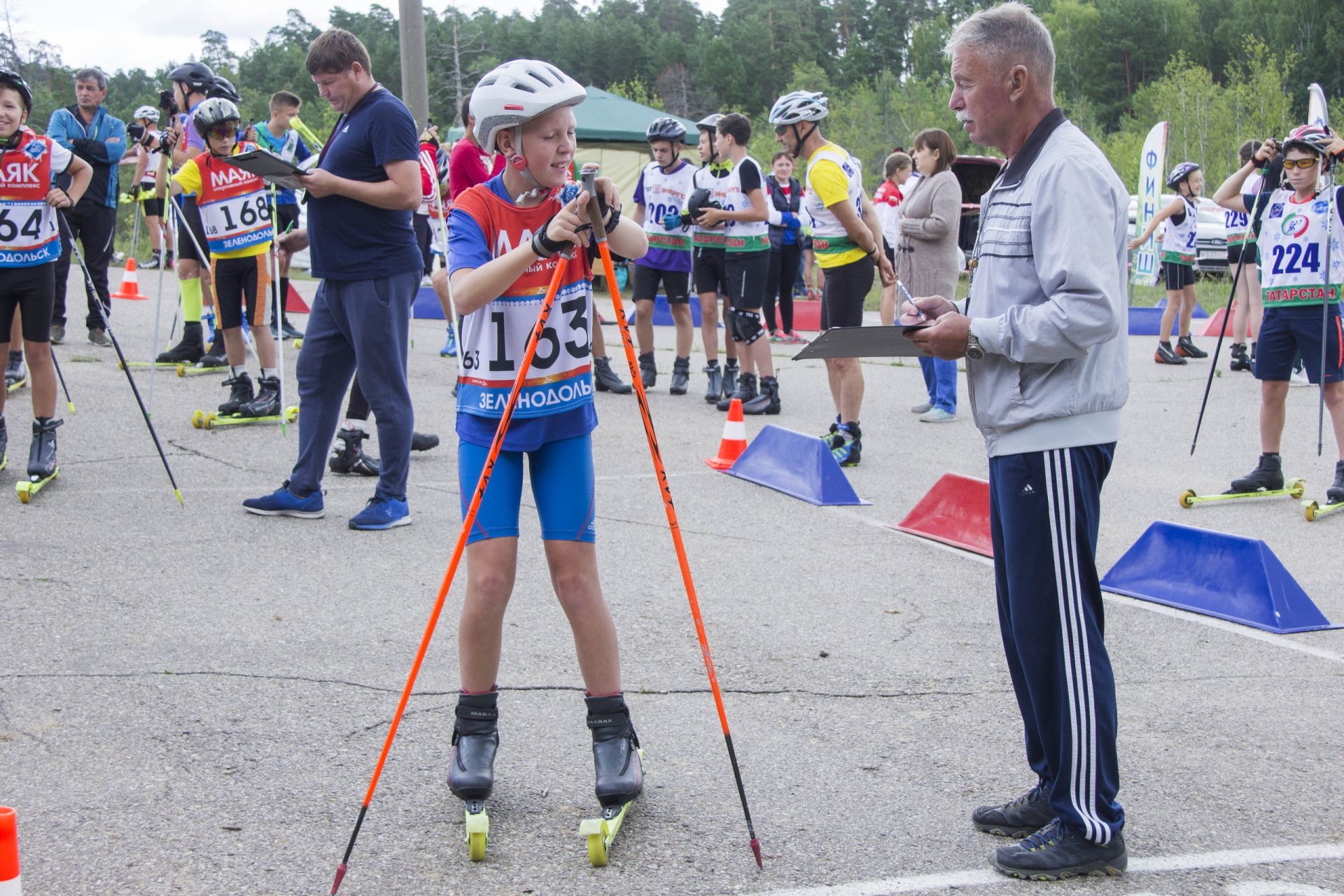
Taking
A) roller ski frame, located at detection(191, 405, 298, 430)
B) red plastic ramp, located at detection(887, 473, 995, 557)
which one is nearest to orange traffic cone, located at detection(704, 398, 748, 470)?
red plastic ramp, located at detection(887, 473, 995, 557)

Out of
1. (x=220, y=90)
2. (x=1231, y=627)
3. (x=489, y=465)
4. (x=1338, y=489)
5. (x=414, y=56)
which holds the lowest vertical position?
(x=1231, y=627)

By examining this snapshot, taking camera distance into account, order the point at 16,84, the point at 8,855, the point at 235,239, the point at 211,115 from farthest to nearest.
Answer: the point at 235,239, the point at 211,115, the point at 16,84, the point at 8,855

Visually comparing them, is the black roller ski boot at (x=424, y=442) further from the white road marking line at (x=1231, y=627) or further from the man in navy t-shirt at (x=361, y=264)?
the white road marking line at (x=1231, y=627)

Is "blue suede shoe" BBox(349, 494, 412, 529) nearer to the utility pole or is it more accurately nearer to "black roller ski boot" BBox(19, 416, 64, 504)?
"black roller ski boot" BBox(19, 416, 64, 504)

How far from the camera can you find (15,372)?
954cm

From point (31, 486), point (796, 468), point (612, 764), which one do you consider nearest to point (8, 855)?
point (612, 764)

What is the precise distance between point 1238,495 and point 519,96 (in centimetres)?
565

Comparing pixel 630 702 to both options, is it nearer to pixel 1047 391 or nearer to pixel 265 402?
pixel 1047 391

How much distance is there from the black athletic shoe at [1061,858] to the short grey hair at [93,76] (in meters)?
10.6

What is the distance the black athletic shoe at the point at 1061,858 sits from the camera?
306 cm

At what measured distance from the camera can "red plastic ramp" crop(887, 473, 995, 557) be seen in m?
6.29

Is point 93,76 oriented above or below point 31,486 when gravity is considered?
above

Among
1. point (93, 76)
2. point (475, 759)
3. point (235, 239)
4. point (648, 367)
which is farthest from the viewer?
point (93, 76)

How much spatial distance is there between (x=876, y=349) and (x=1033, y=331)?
1.37 ft
